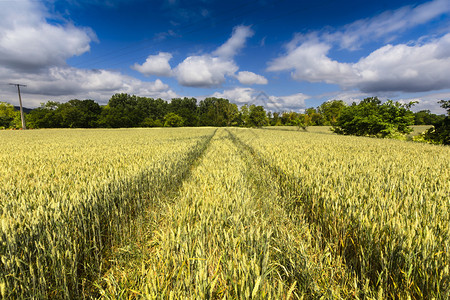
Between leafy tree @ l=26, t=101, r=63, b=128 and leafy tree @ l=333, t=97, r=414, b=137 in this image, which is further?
leafy tree @ l=26, t=101, r=63, b=128

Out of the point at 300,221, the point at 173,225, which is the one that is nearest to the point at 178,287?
the point at 173,225

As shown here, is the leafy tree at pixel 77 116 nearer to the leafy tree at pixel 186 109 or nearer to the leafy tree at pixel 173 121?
the leafy tree at pixel 173 121

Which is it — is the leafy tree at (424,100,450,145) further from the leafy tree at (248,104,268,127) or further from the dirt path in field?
the leafy tree at (248,104,268,127)

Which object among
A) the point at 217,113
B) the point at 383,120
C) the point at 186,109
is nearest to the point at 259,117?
the point at 217,113

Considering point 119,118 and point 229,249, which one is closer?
point 229,249

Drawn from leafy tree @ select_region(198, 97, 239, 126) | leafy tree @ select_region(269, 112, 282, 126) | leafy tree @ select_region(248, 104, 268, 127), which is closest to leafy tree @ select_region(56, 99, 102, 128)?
leafy tree @ select_region(198, 97, 239, 126)

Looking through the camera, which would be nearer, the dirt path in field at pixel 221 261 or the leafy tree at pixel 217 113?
the dirt path in field at pixel 221 261

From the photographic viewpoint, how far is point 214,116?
104438 millimetres

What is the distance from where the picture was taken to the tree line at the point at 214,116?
23.8m

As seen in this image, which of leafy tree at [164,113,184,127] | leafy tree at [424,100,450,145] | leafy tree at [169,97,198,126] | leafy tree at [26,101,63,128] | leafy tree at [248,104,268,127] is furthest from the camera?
leafy tree at [169,97,198,126]

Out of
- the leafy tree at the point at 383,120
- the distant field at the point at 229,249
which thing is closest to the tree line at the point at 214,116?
the leafy tree at the point at 383,120

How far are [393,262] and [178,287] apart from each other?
2.29 metres

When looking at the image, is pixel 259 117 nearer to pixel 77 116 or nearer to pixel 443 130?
pixel 443 130

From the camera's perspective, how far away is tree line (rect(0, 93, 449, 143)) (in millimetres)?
23812
